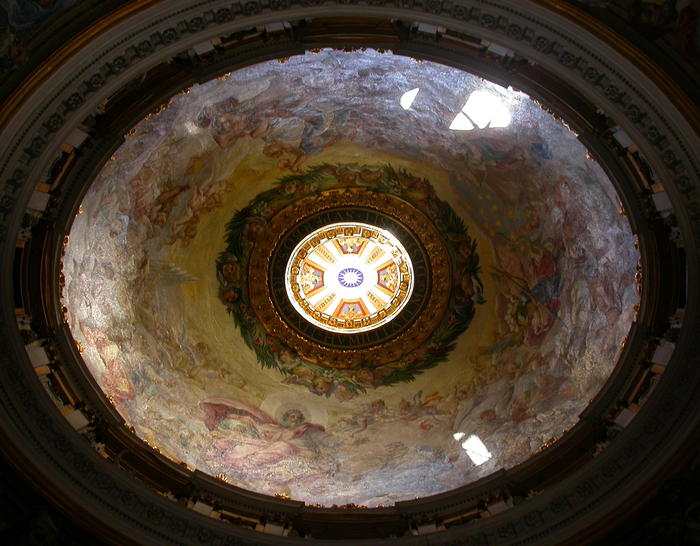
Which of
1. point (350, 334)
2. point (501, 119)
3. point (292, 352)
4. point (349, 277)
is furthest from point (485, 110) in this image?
point (292, 352)

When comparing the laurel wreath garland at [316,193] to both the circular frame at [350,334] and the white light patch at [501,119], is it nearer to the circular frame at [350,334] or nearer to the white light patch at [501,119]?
the circular frame at [350,334]

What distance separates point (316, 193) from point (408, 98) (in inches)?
165

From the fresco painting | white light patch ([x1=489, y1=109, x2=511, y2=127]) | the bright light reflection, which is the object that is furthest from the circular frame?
white light patch ([x1=489, y1=109, x2=511, y2=127])

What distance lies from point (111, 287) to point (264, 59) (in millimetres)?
6388

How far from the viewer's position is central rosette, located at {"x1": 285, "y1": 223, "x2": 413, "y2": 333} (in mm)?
17703

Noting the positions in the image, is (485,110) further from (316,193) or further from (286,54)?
(316,193)

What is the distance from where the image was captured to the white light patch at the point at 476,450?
14508 millimetres

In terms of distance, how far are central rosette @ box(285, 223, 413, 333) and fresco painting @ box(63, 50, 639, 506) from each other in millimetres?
1388

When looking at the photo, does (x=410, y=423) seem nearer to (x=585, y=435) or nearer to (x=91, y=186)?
(x=585, y=435)

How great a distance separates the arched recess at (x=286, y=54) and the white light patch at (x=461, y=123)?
3213mm

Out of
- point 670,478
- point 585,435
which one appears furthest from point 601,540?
point 585,435

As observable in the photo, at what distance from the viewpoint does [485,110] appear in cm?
1362

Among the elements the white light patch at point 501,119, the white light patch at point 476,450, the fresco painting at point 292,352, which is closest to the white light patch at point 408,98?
the fresco painting at point 292,352

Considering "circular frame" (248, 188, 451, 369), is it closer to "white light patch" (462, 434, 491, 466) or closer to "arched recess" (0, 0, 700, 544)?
"white light patch" (462, 434, 491, 466)
